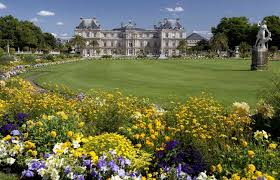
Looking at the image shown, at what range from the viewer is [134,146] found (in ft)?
26.9

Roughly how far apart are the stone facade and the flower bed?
570 ft

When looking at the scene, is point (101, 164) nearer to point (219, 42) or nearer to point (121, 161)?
point (121, 161)

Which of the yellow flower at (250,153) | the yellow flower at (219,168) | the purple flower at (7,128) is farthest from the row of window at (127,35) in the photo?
the yellow flower at (219,168)

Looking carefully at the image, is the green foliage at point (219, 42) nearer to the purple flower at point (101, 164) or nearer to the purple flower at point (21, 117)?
the purple flower at point (21, 117)

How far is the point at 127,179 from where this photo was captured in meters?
6.70

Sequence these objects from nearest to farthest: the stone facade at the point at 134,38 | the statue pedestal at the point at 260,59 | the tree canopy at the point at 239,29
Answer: the statue pedestal at the point at 260,59 → the tree canopy at the point at 239,29 → the stone facade at the point at 134,38

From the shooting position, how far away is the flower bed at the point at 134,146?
671cm

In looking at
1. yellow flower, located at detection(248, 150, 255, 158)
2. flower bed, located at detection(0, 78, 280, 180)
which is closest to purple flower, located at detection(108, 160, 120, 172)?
flower bed, located at detection(0, 78, 280, 180)

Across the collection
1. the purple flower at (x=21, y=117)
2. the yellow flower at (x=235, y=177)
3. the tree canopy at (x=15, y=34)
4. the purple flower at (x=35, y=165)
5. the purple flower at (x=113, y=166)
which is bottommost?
the purple flower at (x=35, y=165)

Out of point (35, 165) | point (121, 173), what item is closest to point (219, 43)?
point (35, 165)

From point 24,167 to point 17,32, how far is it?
122536mm

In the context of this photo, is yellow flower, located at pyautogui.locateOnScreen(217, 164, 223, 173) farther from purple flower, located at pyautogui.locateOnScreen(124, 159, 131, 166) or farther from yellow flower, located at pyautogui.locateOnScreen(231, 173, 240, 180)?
purple flower, located at pyautogui.locateOnScreen(124, 159, 131, 166)

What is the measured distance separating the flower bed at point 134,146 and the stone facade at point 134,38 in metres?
174

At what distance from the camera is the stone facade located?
185 m
